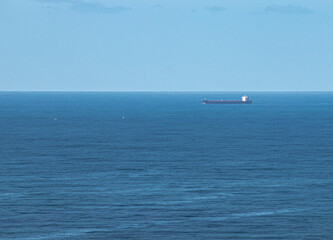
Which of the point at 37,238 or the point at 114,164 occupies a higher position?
the point at 114,164

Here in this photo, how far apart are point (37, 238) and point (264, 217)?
17012 millimetres

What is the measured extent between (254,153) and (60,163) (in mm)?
27828

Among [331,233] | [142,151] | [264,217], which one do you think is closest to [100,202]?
[264,217]

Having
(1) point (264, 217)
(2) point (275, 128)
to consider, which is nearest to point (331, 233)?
(1) point (264, 217)

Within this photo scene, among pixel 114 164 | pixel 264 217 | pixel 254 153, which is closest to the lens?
pixel 264 217

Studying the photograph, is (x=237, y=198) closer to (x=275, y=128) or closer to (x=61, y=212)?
(x=61, y=212)

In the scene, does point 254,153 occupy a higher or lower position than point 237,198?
higher

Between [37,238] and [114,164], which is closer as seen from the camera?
[37,238]

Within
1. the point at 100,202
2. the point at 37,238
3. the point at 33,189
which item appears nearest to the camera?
the point at 37,238

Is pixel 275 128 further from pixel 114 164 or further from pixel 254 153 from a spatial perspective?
pixel 114 164

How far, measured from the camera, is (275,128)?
509 feet

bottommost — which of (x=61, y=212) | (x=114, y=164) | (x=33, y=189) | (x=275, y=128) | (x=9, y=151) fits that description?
(x=61, y=212)

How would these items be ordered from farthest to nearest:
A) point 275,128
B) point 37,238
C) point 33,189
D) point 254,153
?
A: point 275,128 → point 254,153 → point 33,189 → point 37,238

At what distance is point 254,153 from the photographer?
97.4 meters
